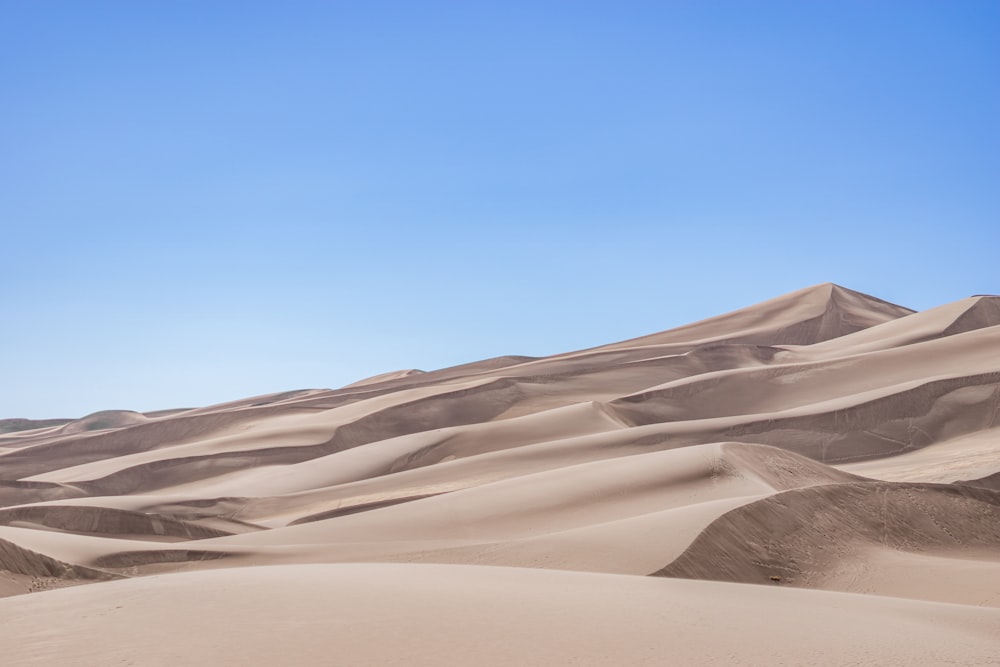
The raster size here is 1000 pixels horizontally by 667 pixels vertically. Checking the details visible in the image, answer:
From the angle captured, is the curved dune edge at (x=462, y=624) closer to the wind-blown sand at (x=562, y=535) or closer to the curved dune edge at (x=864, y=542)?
the wind-blown sand at (x=562, y=535)

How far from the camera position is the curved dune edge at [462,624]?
6.72 metres

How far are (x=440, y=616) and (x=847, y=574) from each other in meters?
7.51

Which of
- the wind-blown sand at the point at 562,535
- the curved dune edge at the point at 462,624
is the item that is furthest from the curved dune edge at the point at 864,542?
the curved dune edge at the point at 462,624

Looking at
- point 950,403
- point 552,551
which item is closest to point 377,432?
→ point 950,403

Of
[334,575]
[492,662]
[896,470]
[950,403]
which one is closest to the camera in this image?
[492,662]

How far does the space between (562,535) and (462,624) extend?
6084 mm

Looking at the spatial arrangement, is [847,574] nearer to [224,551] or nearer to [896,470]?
[224,551]

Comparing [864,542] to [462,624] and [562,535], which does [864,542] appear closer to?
[562,535]

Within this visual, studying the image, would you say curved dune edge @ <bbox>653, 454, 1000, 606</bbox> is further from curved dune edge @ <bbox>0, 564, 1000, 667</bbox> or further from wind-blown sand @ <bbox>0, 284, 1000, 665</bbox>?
Answer: curved dune edge @ <bbox>0, 564, 1000, 667</bbox>

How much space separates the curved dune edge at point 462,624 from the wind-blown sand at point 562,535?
36 millimetres

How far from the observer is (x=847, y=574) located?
13211 millimetres

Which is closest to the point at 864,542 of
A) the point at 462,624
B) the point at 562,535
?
the point at 562,535

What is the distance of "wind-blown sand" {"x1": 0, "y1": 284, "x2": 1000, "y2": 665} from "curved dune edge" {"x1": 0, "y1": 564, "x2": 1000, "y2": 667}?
36mm

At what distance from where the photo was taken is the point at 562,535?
13445 mm
